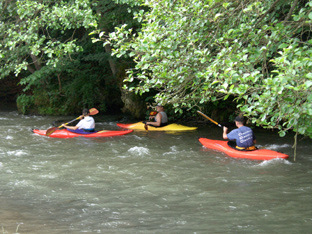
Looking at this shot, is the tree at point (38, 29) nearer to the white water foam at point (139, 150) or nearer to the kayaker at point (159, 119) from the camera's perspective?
the white water foam at point (139, 150)

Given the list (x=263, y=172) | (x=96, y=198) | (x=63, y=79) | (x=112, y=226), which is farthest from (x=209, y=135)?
(x=63, y=79)

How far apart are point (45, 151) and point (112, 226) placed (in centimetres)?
466

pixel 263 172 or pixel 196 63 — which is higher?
pixel 196 63

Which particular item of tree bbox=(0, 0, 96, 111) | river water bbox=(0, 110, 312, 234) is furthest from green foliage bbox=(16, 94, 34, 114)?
river water bbox=(0, 110, 312, 234)

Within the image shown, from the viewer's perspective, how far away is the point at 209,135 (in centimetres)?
1082

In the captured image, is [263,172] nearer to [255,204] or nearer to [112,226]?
[255,204]

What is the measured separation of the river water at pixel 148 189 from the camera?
4.32 meters

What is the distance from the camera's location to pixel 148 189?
18.6 ft

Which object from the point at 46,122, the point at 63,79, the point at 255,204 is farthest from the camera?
the point at 63,79

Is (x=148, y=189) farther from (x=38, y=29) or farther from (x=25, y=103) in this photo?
(x=25, y=103)

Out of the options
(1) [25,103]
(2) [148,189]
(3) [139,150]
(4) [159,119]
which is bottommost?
(2) [148,189]

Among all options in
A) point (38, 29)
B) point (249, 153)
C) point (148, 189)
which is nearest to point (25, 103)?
point (38, 29)

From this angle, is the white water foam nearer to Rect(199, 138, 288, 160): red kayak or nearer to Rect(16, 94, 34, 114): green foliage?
Rect(199, 138, 288, 160): red kayak

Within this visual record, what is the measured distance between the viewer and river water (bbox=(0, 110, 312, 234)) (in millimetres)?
4316
